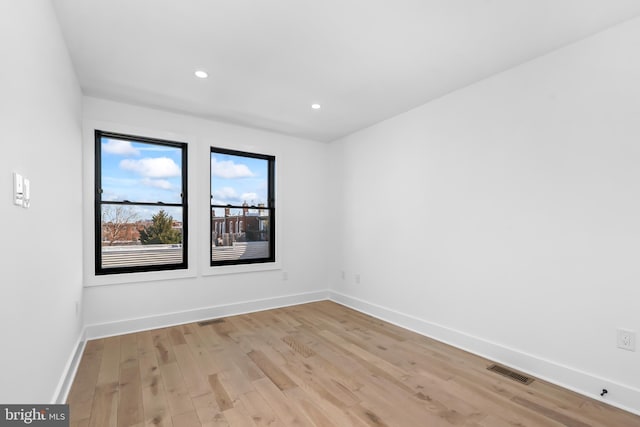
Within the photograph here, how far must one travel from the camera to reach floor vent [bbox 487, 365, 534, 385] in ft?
7.82

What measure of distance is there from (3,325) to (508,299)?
320 cm

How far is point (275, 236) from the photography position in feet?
14.7

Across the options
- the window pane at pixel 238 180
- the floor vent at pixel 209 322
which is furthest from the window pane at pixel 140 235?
the floor vent at pixel 209 322

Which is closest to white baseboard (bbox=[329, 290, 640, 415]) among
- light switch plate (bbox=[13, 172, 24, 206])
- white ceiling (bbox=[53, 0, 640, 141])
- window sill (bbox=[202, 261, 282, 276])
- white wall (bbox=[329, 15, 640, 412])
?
white wall (bbox=[329, 15, 640, 412])

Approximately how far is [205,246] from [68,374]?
1.83 metres

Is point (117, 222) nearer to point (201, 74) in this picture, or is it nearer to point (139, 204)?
point (139, 204)

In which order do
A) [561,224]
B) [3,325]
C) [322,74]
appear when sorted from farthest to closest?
[322,74]
[561,224]
[3,325]

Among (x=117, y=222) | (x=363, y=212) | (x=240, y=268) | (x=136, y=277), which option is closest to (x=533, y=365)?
(x=363, y=212)

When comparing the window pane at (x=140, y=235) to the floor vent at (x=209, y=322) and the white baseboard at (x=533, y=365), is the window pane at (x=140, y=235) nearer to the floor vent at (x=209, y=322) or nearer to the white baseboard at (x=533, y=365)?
the floor vent at (x=209, y=322)

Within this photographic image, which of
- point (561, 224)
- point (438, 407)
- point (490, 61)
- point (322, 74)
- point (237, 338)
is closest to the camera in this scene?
point (438, 407)

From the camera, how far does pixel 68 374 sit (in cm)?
227

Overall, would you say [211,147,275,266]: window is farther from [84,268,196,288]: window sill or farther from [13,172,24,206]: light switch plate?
[13,172,24,206]: light switch plate

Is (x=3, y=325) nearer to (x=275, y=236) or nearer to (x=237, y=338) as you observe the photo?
(x=237, y=338)

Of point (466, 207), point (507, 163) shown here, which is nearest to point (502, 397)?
point (466, 207)
